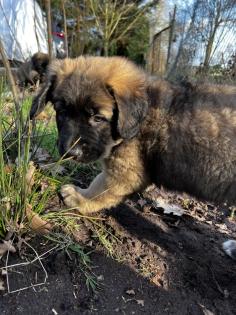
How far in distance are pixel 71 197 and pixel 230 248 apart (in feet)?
4.18

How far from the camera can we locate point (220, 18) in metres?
9.22

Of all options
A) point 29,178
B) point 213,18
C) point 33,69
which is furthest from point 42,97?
point 213,18

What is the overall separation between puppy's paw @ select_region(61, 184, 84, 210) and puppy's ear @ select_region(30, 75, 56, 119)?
56 centimetres

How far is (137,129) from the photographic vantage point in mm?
2627

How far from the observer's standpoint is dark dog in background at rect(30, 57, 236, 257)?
8.30ft

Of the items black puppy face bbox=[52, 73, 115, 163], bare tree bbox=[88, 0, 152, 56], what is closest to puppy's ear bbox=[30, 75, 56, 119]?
black puppy face bbox=[52, 73, 115, 163]

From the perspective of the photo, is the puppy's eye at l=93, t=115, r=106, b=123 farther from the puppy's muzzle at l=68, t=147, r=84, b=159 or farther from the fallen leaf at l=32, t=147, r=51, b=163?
the fallen leaf at l=32, t=147, r=51, b=163

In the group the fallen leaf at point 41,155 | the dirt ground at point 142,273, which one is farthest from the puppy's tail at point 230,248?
the fallen leaf at point 41,155

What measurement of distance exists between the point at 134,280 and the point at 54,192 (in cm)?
83

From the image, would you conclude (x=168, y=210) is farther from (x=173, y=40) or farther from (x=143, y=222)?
(x=173, y=40)

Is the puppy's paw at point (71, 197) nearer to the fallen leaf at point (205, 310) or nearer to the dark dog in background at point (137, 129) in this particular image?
the dark dog in background at point (137, 129)

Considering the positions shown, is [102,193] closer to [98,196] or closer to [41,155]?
[98,196]

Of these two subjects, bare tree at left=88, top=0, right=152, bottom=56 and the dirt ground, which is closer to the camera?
the dirt ground

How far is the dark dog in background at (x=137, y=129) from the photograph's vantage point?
2531 millimetres
